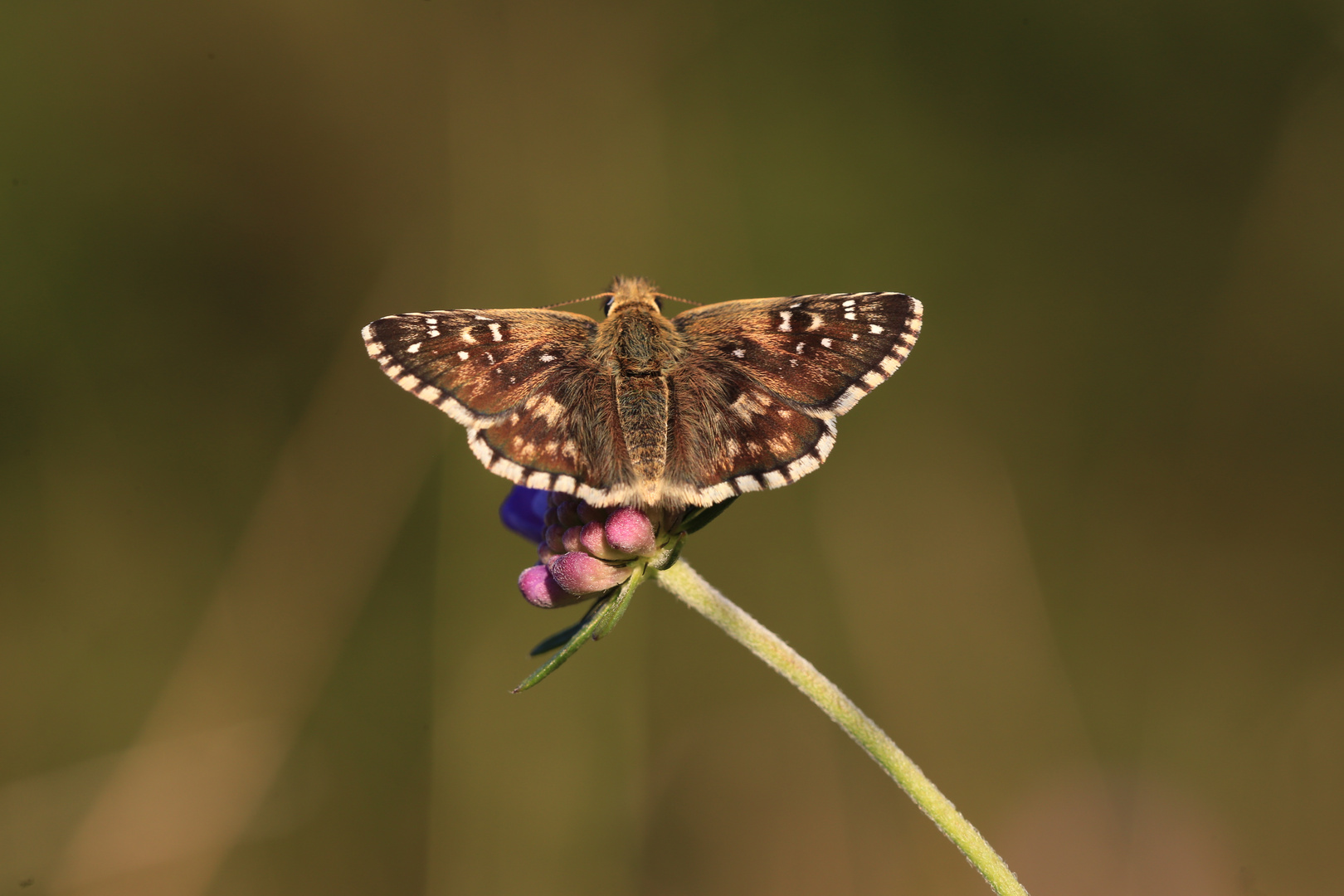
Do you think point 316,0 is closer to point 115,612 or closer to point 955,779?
point 115,612

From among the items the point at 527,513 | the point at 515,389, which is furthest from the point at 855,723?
the point at 527,513

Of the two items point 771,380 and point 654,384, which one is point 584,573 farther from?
point 771,380

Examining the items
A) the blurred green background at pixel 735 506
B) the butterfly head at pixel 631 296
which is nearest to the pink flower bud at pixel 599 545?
the butterfly head at pixel 631 296

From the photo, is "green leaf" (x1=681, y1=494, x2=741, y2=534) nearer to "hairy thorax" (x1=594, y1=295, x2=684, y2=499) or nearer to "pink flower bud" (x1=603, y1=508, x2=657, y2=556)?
"pink flower bud" (x1=603, y1=508, x2=657, y2=556)

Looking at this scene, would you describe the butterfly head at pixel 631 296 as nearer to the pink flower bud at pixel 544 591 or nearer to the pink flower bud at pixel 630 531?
the pink flower bud at pixel 630 531

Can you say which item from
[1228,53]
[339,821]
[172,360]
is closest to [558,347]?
[339,821]

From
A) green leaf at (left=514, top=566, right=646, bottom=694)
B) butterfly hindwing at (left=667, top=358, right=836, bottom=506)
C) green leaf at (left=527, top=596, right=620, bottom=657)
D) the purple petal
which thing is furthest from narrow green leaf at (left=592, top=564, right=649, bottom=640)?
the purple petal

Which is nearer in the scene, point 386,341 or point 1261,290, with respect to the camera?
point 386,341
